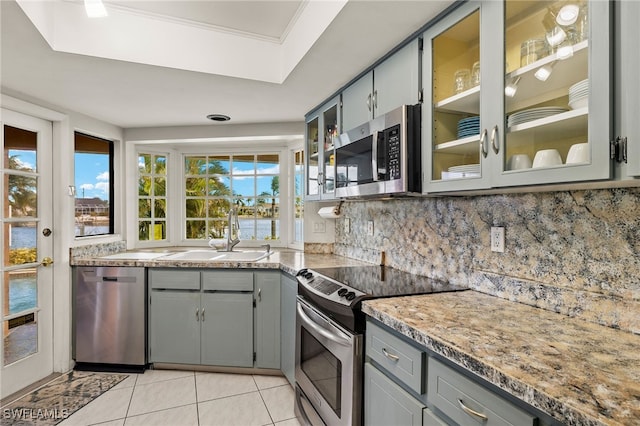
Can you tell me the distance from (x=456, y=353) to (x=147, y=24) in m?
2.14

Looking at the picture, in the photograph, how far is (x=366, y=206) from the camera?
104 inches

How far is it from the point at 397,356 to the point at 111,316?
97.4 inches

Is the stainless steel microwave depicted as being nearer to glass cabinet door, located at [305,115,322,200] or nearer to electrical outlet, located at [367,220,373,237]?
electrical outlet, located at [367,220,373,237]

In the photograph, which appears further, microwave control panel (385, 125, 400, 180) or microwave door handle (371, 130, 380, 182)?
microwave door handle (371, 130, 380, 182)

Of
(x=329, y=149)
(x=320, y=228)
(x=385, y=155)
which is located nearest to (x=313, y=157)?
(x=329, y=149)

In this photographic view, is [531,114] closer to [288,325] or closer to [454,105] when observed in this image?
[454,105]

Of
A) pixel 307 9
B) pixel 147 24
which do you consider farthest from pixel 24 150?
pixel 307 9

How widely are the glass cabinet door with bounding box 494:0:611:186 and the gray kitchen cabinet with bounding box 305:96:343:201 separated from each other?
124 cm

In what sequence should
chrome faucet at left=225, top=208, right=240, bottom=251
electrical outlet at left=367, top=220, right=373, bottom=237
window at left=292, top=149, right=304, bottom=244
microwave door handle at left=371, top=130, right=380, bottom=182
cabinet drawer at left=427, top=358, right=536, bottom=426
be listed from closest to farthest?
cabinet drawer at left=427, top=358, right=536, bottom=426, microwave door handle at left=371, top=130, right=380, bottom=182, electrical outlet at left=367, top=220, right=373, bottom=237, chrome faucet at left=225, top=208, right=240, bottom=251, window at left=292, top=149, right=304, bottom=244

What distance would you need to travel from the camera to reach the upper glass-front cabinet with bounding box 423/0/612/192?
0.91m

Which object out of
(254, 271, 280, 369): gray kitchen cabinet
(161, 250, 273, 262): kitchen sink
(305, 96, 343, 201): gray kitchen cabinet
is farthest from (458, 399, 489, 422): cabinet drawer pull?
(161, 250, 273, 262): kitchen sink

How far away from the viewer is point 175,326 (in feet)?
8.82

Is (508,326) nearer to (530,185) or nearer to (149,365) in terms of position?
(530,185)

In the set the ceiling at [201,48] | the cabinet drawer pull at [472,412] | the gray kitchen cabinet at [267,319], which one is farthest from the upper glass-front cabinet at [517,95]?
the gray kitchen cabinet at [267,319]
